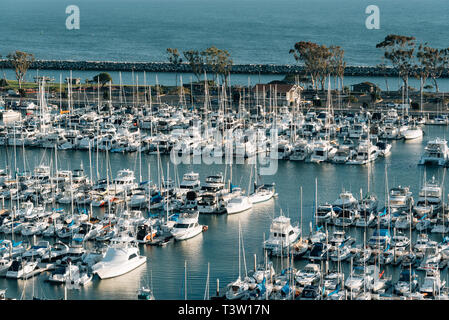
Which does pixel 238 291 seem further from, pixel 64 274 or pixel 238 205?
pixel 238 205

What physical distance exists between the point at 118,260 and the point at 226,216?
5.82 m

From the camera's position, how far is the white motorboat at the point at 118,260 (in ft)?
59.8

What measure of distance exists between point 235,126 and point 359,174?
30.7ft

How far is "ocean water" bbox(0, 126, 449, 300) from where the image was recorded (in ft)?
58.4

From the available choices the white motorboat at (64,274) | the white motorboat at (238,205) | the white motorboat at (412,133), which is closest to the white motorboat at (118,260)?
the white motorboat at (64,274)

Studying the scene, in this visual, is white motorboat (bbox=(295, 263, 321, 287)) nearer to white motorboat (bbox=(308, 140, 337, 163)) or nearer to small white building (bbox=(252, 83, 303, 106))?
white motorboat (bbox=(308, 140, 337, 163))

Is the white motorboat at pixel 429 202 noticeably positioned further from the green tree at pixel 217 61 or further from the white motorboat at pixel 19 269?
the green tree at pixel 217 61

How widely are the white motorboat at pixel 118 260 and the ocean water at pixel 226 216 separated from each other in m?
0.16

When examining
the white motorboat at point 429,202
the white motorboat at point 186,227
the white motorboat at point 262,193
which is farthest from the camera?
the white motorboat at point 262,193

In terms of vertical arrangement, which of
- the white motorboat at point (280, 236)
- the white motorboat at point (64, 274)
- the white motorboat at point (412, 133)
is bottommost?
the white motorboat at point (64, 274)

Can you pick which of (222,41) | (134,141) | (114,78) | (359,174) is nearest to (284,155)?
(359,174)

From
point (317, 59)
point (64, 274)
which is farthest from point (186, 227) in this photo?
point (317, 59)

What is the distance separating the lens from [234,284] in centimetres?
1652

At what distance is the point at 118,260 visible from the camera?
18.6 m
